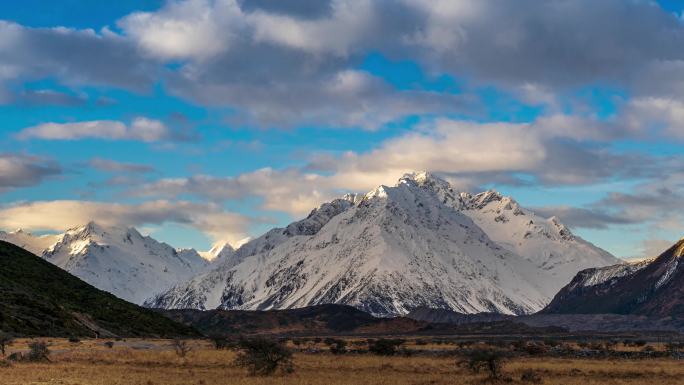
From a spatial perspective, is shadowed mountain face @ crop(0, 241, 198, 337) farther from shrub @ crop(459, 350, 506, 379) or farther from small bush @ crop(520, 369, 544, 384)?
small bush @ crop(520, 369, 544, 384)

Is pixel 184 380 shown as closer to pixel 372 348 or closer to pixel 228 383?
pixel 228 383

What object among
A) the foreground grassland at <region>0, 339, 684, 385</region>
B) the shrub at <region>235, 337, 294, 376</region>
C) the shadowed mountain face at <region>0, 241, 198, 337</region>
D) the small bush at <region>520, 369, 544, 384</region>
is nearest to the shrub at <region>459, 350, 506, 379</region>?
the foreground grassland at <region>0, 339, 684, 385</region>

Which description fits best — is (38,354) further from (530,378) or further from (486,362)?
(530,378)

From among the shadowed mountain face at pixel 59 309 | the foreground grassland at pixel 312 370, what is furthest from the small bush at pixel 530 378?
the shadowed mountain face at pixel 59 309

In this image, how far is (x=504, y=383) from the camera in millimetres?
66438

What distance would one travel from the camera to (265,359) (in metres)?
72.8

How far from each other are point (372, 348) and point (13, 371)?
47409 mm

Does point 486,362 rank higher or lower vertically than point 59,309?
lower

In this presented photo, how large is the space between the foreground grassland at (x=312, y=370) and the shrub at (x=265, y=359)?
107 centimetres

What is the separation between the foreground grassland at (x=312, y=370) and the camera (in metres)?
64.5

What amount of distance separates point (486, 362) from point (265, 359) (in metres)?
19.1

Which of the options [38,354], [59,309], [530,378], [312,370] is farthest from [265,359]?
[59,309]

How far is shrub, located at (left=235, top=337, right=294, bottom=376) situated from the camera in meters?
72.3

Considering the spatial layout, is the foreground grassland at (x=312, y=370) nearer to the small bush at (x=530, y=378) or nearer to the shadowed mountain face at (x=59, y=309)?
the small bush at (x=530, y=378)
